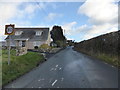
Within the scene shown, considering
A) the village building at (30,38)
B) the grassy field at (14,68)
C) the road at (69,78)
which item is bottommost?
the road at (69,78)

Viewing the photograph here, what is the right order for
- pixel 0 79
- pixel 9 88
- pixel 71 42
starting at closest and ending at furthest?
pixel 9 88 < pixel 0 79 < pixel 71 42

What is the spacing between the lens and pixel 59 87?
6.01 meters

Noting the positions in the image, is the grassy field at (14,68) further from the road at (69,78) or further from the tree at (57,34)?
the tree at (57,34)

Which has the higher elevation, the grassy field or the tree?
the tree

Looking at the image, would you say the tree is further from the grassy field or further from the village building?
the grassy field

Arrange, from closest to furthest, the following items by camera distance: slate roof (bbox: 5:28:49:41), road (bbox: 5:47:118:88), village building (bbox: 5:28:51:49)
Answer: road (bbox: 5:47:118:88) < village building (bbox: 5:28:51:49) < slate roof (bbox: 5:28:49:41)

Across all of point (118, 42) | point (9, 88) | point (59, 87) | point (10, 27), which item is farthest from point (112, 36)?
point (9, 88)

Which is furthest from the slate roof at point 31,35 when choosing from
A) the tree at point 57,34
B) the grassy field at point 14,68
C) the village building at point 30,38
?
the grassy field at point 14,68

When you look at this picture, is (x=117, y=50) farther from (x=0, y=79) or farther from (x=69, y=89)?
(x=0, y=79)

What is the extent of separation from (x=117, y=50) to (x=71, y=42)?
13347 cm

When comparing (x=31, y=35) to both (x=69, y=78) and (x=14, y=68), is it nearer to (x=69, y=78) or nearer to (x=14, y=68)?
(x=14, y=68)

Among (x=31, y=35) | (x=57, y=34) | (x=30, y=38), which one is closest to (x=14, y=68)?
(x=30, y=38)

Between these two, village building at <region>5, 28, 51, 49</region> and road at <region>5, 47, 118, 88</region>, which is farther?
village building at <region>5, 28, 51, 49</region>

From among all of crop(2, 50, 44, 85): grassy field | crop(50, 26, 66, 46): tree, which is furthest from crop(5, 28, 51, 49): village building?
crop(2, 50, 44, 85): grassy field
